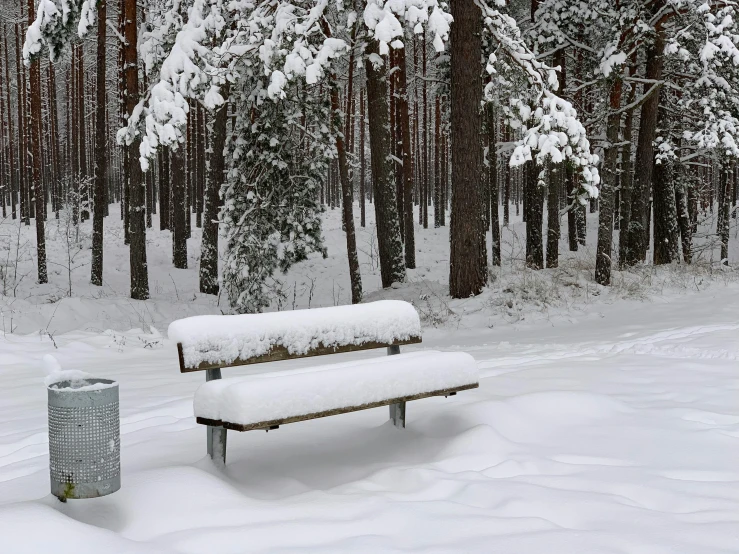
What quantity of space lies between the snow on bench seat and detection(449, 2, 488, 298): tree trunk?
6.87 metres

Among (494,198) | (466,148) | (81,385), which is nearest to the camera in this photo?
(81,385)

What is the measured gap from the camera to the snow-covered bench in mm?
3529

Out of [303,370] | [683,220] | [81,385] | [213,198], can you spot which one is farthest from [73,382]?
[683,220]

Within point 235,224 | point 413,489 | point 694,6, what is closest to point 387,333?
point 413,489

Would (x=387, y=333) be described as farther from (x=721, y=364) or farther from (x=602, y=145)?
(x=602, y=145)

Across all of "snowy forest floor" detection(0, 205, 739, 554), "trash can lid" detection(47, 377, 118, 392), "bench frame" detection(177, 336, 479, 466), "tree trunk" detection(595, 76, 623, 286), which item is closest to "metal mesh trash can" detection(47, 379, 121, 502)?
"trash can lid" detection(47, 377, 118, 392)

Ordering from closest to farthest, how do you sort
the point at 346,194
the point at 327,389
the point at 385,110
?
the point at 327,389
the point at 385,110
the point at 346,194

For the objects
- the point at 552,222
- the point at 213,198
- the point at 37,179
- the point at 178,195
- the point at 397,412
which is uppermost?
the point at 37,179

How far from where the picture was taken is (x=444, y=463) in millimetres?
4129

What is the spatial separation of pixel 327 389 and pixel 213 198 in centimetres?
1431

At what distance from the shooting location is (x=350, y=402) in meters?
3.86

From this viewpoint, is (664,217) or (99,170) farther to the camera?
(99,170)

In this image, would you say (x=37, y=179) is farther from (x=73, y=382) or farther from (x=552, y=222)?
(x=73, y=382)

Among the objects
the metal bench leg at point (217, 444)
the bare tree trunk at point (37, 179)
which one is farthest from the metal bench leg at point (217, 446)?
the bare tree trunk at point (37, 179)
